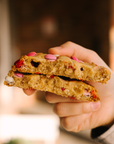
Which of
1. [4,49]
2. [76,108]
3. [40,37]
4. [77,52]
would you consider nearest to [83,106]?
[76,108]

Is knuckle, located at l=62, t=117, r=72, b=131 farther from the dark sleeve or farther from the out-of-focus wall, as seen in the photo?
the out-of-focus wall

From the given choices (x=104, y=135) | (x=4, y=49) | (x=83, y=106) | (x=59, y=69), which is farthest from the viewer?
(x=4, y=49)

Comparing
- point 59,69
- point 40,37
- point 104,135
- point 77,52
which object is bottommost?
point 104,135

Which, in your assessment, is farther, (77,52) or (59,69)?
(77,52)

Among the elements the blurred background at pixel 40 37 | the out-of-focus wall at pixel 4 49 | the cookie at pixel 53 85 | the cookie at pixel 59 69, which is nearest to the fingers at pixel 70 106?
the cookie at pixel 53 85

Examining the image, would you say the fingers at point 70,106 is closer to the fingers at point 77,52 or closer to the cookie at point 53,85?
the cookie at point 53,85

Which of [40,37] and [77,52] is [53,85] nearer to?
[77,52]

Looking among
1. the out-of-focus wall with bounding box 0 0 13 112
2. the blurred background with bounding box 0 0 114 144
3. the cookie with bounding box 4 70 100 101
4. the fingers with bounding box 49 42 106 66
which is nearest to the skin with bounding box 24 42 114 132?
the fingers with bounding box 49 42 106 66
